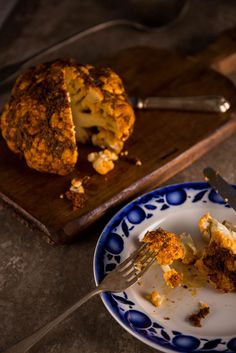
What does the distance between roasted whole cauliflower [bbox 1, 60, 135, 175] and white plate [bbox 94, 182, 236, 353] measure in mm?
250

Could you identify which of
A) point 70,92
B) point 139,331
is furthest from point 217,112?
point 139,331

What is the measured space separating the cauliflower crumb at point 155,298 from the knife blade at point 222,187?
0.31m

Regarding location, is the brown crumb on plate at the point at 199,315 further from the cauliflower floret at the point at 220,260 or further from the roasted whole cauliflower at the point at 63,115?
the roasted whole cauliflower at the point at 63,115

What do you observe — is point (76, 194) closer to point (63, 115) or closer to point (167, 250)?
point (63, 115)

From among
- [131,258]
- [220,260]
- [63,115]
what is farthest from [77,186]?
[220,260]

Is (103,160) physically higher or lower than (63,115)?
lower

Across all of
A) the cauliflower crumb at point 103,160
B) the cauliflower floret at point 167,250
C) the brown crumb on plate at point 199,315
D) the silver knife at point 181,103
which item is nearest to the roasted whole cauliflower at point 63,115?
the cauliflower crumb at point 103,160

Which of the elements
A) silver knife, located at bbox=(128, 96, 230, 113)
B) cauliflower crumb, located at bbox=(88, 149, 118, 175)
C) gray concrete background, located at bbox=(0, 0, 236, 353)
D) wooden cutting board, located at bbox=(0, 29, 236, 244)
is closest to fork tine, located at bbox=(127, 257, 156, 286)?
gray concrete background, located at bbox=(0, 0, 236, 353)

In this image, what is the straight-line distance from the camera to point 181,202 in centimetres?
145

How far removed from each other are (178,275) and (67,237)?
31 centimetres

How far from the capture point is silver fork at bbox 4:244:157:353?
3.63ft

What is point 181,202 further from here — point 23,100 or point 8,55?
point 8,55

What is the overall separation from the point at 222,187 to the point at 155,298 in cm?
37

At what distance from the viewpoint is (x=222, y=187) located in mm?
1453
